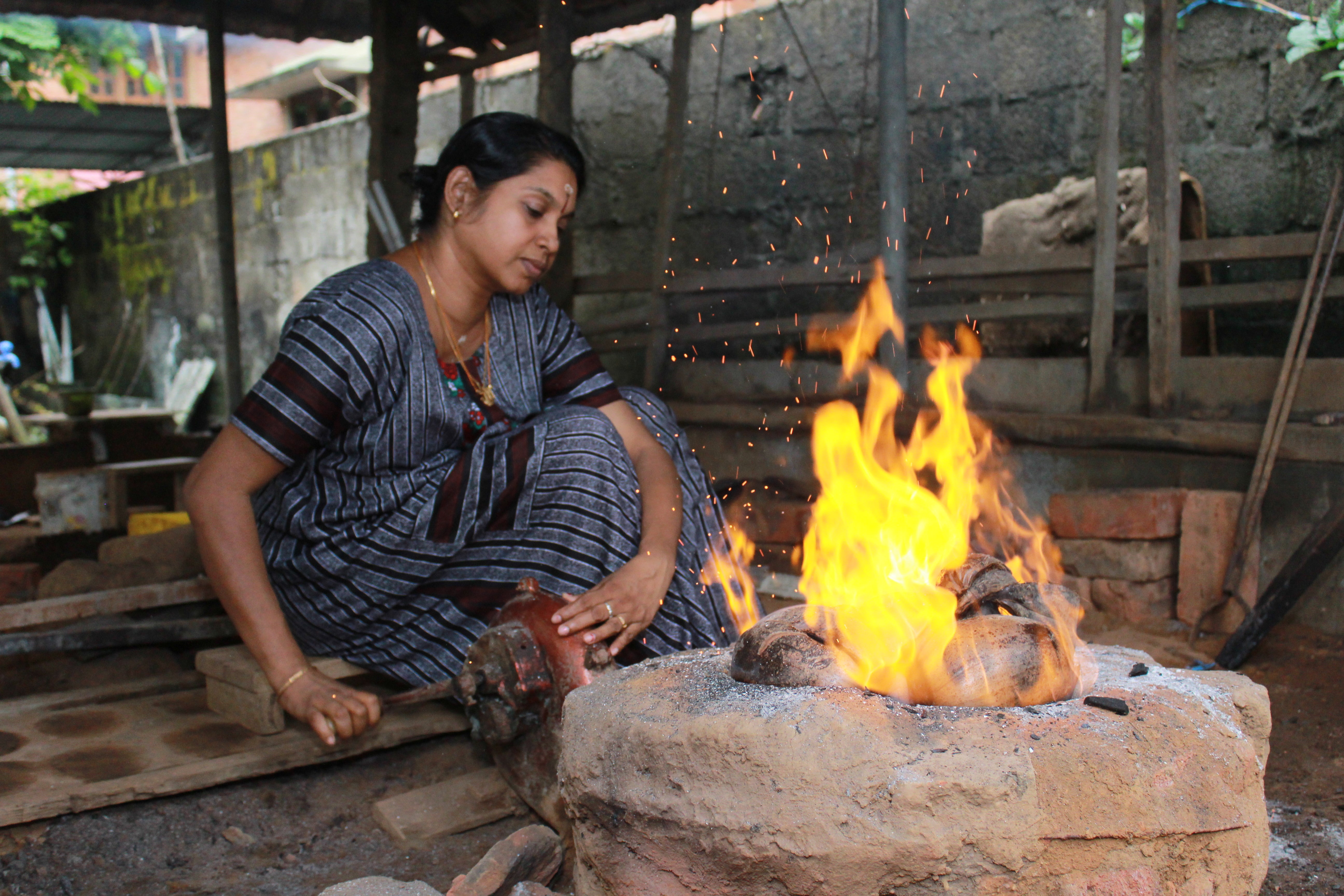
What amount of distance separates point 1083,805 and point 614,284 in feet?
12.5

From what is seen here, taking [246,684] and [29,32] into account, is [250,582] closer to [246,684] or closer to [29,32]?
[246,684]

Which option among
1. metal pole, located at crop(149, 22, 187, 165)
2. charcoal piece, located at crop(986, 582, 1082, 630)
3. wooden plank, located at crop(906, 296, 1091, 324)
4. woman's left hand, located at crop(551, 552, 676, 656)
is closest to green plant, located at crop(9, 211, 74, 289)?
metal pole, located at crop(149, 22, 187, 165)

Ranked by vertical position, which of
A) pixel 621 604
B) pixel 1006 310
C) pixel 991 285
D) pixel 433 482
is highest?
pixel 991 285

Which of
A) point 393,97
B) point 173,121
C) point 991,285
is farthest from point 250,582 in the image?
point 173,121

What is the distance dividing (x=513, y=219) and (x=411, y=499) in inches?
27.7

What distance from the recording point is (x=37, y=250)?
1257 centimetres

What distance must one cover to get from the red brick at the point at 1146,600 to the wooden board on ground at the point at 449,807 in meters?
2.00

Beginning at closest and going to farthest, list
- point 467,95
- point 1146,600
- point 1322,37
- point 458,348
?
point 458,348, point 1146,600, point 1322,37, point 467,95

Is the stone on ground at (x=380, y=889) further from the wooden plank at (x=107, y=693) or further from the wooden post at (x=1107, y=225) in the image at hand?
the wooden post at (x=1107, y=225)

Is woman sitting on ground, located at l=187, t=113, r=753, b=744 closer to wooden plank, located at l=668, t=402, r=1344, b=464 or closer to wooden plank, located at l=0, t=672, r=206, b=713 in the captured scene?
wooden plank, located at l=0, t=672, r=206, b=713

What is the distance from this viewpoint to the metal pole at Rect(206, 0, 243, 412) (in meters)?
5.49

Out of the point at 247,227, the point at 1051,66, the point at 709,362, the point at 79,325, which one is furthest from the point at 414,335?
the point at 79,325

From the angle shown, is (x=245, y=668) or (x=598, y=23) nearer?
(x=245, y=668)

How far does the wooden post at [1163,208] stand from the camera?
3.24m
